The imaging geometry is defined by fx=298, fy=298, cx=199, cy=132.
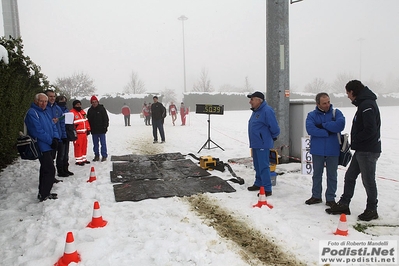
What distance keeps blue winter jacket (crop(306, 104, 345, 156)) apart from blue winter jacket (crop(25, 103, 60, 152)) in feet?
14.8

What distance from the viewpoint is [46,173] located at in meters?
5.33

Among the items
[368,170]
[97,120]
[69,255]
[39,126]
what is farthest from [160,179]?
[368,170]

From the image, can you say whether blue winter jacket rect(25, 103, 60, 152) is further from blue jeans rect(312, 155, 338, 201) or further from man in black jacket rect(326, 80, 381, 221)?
man in black jacket rect(326, 80, 381, 221)

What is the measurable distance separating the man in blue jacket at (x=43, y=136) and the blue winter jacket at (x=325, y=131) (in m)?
4.52

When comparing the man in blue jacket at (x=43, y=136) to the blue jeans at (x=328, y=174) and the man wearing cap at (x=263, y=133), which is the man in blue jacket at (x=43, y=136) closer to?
the man wearing cap at (x=263, y=133)

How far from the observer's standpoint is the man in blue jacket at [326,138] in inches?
183

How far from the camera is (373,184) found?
167 inches

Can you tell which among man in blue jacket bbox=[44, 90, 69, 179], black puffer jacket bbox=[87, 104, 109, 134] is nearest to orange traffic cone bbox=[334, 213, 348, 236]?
man in blue jacket bbox=[44, 90, 69, 179]

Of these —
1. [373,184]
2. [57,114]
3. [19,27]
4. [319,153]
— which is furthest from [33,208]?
[19,27]

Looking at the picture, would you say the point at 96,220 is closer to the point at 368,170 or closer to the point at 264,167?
the point at 264,167

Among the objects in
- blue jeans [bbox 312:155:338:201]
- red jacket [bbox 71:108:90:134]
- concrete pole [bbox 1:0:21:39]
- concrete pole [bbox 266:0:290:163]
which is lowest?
blue jeans [bbox 312:155:338:201]

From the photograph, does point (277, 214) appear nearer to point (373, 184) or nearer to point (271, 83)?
point (373, 184)

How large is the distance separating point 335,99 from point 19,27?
5792cm

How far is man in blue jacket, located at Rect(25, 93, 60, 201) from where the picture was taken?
5137 mm
